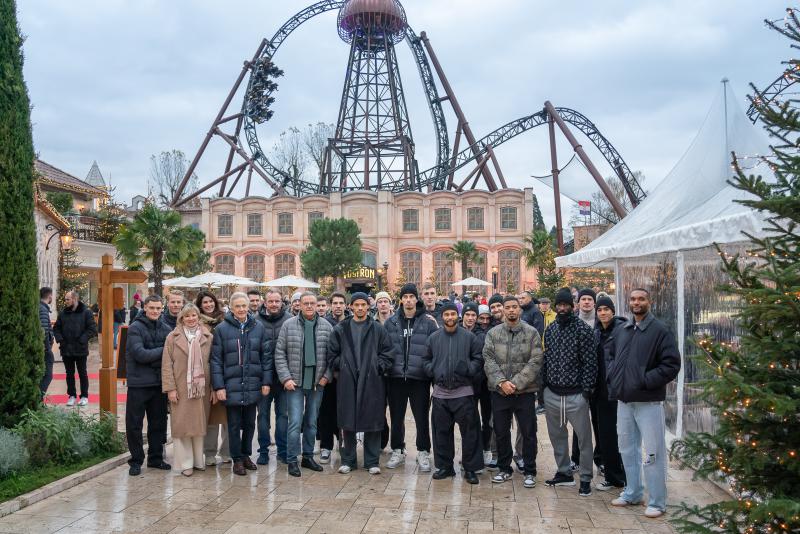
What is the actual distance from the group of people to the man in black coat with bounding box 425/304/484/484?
0.03 ft

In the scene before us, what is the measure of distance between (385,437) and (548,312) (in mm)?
4042

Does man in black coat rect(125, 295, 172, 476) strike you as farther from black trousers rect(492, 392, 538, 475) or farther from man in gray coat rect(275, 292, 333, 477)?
black trousers rect(492, 392, 538, 475)

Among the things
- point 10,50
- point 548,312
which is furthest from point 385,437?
point 10,50

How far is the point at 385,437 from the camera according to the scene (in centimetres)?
702

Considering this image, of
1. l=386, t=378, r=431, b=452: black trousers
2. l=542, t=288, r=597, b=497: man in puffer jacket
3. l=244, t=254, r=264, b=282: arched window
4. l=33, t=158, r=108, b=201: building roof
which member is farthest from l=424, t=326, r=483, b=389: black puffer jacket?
l=244, t=254, r=264, b=282: arched window

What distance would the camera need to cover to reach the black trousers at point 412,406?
20.5 feet

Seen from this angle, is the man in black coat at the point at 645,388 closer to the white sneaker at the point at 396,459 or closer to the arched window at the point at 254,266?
the white sneaker at the point at 396,459

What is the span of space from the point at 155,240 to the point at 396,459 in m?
13.5

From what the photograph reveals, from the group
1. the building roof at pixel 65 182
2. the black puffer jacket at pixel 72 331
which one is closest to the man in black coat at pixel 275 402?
the black puffer jacket at pixel 72 331

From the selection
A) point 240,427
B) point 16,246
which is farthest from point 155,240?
point 240,427

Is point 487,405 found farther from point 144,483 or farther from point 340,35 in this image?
point 340,35

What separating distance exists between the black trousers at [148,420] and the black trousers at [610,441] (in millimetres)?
4085

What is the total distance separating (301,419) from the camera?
248 inches

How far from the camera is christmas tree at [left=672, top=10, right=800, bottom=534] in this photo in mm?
2957
